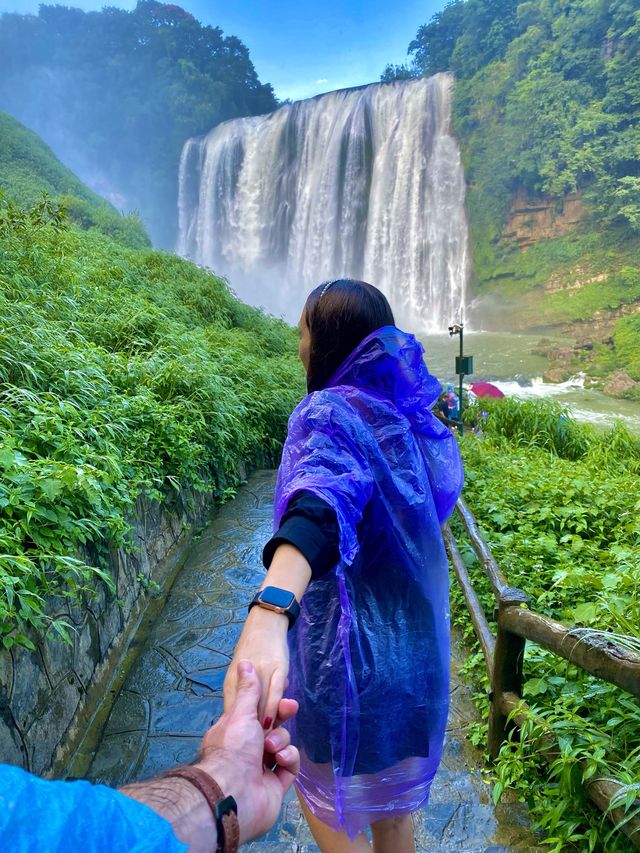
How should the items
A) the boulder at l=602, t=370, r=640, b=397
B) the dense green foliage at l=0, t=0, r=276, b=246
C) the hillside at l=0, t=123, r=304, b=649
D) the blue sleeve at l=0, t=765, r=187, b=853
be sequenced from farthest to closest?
the dense green foliage at l=0, t=0, r=276, b=246
the boulder at l=602, t=370, r=640, b=397
the hillside at l=0, t=123, r=304, b=649
the blue sleeve at l=0, t=765, r=187, b=853

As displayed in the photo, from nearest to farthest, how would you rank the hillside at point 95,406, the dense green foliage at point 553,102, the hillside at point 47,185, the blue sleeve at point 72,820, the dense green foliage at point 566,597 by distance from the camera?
1. the blue sleeve at point 72,820
2. the dense green foliage at point 566,597
3. the hillside at point 95,406
4. the hillside at point 47,185
5. the dense green foliage at point 553,102

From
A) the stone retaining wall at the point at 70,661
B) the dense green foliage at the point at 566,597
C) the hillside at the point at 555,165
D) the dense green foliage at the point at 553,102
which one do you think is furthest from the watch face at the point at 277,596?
the dense green foliage at the point at 553,102

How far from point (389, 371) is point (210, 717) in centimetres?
201

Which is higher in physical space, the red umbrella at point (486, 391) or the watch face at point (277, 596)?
the red umbrella at point (486, 391)

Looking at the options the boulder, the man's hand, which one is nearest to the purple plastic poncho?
the man's hand

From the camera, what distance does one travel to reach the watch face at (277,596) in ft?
2.70

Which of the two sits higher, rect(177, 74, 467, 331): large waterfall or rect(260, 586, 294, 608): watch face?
rect(177, 74, 467, 331): large waterfall

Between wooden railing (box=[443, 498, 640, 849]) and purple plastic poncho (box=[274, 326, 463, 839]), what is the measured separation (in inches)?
21.9

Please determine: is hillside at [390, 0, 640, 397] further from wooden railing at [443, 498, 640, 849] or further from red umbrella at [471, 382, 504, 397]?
wooden railing at [443, 498, 640, 849]

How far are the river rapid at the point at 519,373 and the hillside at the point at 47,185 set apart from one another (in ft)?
32.5

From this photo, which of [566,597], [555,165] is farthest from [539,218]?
[566,597]

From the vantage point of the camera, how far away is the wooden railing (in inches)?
57.2

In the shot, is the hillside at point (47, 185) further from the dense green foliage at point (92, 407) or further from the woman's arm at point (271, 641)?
the woman's arm at point (271, 641)

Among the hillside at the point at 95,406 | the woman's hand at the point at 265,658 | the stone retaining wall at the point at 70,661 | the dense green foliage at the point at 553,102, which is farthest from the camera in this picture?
the dense green foliage at the point at 553,102
